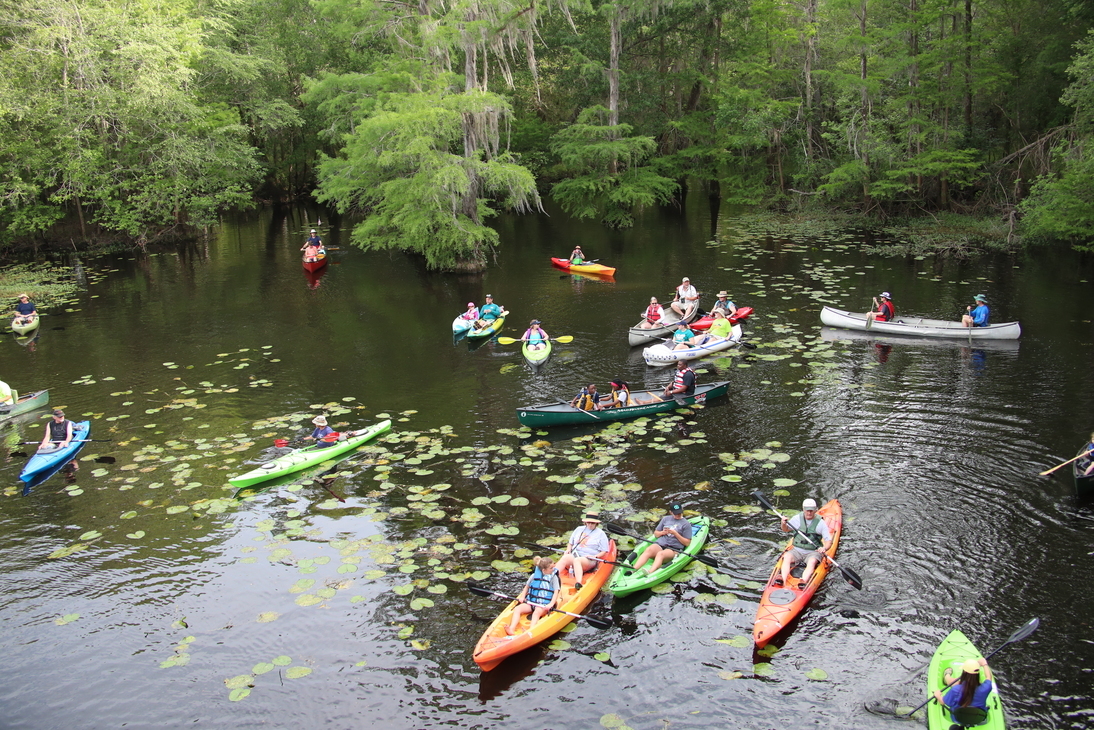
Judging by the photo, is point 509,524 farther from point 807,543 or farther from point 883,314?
point 883,314

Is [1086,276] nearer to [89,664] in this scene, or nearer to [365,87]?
[365,87]

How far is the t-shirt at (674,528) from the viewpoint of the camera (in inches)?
413

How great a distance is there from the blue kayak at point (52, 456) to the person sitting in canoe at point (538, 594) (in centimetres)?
1001

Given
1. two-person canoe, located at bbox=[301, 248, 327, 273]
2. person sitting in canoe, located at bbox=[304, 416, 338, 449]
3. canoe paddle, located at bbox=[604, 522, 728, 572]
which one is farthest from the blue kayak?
two-person canoe, located at bbox=[301, 248, 327, 273]

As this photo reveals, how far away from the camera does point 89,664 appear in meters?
9.29

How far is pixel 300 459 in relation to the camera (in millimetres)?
13820

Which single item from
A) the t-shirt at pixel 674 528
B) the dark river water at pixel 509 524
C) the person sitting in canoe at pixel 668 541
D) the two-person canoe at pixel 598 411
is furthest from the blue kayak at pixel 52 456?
the t-shirt at pixel 674 528

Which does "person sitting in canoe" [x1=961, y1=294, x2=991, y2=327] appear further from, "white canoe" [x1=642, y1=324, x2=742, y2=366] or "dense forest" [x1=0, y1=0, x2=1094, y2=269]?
"dense forest" [x1=0, y1=0, x2=1094, y2=269]

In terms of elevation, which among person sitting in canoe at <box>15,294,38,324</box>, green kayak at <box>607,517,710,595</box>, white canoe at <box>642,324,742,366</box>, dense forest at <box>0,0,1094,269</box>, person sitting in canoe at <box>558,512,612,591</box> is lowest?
green kayak at <box>607,517,710,595</box>

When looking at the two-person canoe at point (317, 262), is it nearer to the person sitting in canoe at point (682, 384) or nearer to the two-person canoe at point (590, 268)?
the two-person canoe at point (590, 268)

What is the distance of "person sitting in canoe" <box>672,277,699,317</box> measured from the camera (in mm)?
22438

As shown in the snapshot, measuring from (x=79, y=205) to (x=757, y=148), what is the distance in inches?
1402

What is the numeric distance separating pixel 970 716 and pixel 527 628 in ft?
15.6

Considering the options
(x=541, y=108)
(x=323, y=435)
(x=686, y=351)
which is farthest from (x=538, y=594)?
(x=541, y=108)
